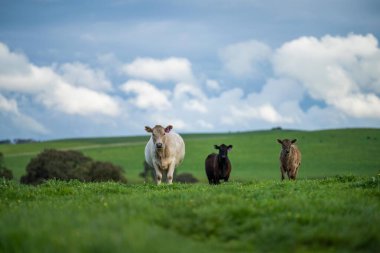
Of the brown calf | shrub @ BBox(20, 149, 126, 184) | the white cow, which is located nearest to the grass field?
the white cow

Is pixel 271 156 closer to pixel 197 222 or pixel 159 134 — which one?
pixel 159 134

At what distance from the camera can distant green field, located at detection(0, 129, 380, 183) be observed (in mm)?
82938

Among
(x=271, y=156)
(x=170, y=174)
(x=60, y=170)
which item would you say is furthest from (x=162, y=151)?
(x=271, y=156)

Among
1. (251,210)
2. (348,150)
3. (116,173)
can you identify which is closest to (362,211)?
(251,210)

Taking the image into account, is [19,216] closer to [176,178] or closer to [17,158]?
[176,178]

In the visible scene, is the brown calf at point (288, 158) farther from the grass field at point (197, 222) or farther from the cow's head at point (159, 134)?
the grass field at point (197, 222)

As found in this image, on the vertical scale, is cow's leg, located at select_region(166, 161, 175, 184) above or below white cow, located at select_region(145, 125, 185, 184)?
below

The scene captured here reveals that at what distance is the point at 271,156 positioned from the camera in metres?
101

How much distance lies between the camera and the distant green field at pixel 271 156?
82938 mm

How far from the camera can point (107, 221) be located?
33.7 feet

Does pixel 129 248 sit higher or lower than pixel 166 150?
lower

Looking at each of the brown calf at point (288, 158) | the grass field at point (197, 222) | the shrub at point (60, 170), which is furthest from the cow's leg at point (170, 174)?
the shrub at point (60, 170)

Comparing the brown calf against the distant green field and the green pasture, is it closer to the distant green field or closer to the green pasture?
the green pasture

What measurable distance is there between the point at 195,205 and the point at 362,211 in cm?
370
